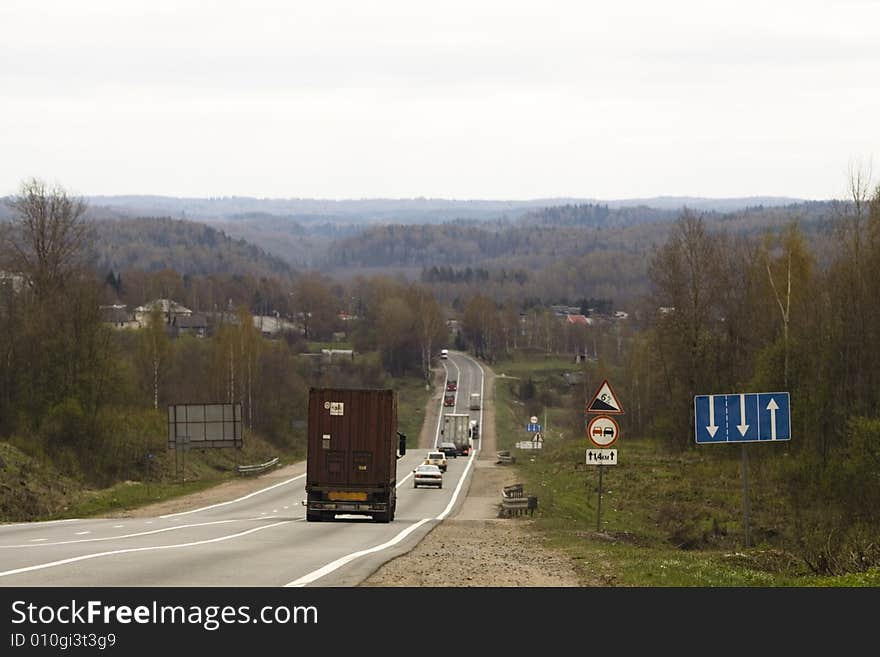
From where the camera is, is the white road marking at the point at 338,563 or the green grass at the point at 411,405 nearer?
the white road marking at the point at 338,563

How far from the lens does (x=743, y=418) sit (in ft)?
74.9

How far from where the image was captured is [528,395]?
157m

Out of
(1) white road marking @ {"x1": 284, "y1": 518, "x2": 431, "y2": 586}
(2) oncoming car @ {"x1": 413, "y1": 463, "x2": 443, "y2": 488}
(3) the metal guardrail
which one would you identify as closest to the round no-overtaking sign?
(1) white road marking @ {"x1": 284, "y1": 518, "x2": 431, "y2": 586}

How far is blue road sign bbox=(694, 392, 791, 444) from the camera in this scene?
2269 centimetres

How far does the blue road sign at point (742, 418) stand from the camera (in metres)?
22.7

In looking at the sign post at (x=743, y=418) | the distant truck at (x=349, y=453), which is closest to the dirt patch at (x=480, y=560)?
the distant truck at (x=349, y=453)

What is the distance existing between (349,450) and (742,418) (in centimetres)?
1375

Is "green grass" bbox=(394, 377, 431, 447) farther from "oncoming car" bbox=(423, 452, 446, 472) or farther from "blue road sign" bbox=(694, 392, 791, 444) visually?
"blue road sign" bbox=(694, 392, 791, 444)

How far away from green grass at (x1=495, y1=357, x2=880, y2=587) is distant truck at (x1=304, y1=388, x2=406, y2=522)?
4.26 m

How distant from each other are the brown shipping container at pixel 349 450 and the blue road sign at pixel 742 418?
12.7 m

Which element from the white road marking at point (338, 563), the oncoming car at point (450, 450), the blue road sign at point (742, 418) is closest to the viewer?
the white road marking at point (338, 563)

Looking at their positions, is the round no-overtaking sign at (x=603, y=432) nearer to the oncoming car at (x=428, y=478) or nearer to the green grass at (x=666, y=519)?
the green grass at (x=666, y=519)
